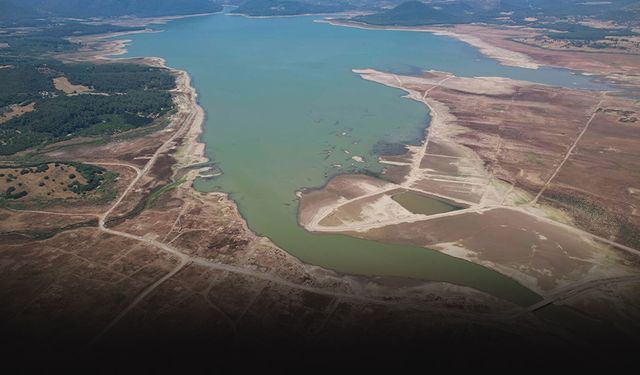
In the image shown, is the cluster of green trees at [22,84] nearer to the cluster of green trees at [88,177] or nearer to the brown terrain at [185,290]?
the cluster of green trees at [88,177]

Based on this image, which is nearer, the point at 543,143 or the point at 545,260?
the point at 545,260

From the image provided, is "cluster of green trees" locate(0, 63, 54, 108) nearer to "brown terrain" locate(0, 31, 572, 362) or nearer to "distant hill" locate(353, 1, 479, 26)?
"brown terrain" locate(0, 31, 572, 362)

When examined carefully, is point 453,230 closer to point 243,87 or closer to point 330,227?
point 330,227

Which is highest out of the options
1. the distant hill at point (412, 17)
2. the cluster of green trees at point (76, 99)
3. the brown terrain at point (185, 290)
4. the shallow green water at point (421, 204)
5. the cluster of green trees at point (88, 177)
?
the distant hill at point (412, 17)

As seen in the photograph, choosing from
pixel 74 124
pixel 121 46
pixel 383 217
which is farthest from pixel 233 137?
pixel 121 46

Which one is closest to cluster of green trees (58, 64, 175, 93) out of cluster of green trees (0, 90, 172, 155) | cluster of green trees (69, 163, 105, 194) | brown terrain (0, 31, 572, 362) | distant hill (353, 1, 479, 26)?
cluster of green trees (0, 90, 172, 155)

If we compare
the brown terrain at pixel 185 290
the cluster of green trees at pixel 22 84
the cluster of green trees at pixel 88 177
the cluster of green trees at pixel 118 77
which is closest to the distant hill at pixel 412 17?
the cluster of green trees at pixel 118 77
